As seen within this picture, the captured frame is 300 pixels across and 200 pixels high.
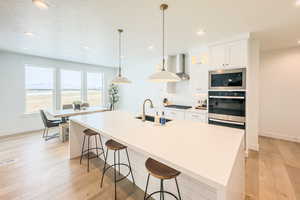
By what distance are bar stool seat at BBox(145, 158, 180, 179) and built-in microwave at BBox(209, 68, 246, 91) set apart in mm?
2540

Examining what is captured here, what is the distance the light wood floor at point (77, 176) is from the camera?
6.26 feet

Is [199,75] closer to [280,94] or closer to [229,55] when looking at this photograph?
[229,55]

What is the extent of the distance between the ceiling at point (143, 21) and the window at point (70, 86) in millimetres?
2072

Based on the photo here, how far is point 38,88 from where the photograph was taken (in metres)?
4.89

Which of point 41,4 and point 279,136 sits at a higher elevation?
point 41,4

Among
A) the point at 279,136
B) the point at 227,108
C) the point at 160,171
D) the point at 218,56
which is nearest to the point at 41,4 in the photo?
the point at 160,171

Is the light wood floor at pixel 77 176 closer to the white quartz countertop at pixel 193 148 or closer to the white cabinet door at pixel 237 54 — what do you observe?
the white quartz countertop at pixel 193 148

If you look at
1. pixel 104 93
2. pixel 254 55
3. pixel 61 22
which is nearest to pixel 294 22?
pixel 254 55

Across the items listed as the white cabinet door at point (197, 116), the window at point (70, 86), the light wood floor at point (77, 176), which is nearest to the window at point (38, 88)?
the window at point (70, 86)

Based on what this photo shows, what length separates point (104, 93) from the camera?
A: 6941 millimetres

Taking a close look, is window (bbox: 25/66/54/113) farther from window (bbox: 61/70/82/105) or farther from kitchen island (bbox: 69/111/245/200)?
kitchen island (bbox: 69/111/245/200)

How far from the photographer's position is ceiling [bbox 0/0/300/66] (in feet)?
6.30

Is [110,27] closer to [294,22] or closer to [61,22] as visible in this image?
[61,22]

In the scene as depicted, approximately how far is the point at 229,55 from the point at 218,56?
0.24 metres
